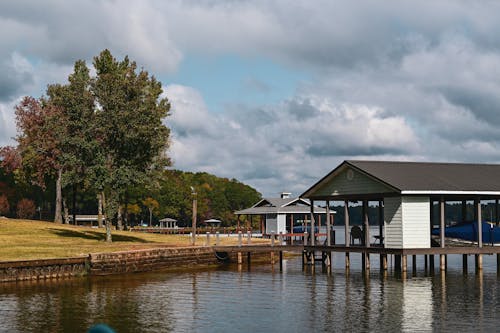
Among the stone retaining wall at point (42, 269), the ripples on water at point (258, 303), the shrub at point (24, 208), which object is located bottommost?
the ripples on water at point (258, 303)

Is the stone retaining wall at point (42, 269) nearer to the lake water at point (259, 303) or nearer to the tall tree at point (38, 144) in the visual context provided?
the lake water at point (259, 303)

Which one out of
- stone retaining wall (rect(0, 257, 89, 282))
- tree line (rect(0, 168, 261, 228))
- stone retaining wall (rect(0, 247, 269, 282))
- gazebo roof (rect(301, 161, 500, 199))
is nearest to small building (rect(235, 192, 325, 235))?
stone retaining wall (rect(0, 247, 269, 282))

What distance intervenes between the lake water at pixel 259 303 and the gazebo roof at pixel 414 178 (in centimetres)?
565

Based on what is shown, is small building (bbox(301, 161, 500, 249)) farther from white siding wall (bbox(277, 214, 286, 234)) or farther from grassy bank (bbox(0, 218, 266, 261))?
white siding wall (bbox(277, 214, 286, 234))

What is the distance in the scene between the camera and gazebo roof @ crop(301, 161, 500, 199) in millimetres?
44031

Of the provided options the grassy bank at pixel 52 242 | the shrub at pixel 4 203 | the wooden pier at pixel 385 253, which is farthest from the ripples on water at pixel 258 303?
the shrub at pixel 4 203

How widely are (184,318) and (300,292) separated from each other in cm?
1007

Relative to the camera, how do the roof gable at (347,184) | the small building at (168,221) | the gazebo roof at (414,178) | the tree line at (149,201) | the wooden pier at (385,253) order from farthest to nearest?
the small building at (168,221), the tree line at (149,201), the roof gable at (347,184), the gazebo roof at (414,178), the wooden pier at (385,253)

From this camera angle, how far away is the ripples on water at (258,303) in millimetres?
27031

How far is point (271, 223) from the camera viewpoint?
266 feet

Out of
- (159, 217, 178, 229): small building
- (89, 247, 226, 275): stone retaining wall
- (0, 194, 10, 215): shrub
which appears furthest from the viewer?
(159, 217, 178, 229): small building

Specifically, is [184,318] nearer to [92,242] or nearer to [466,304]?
[466,304]

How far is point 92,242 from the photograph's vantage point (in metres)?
60.7

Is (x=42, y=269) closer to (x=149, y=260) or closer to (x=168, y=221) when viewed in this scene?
(x=149, y=260)
